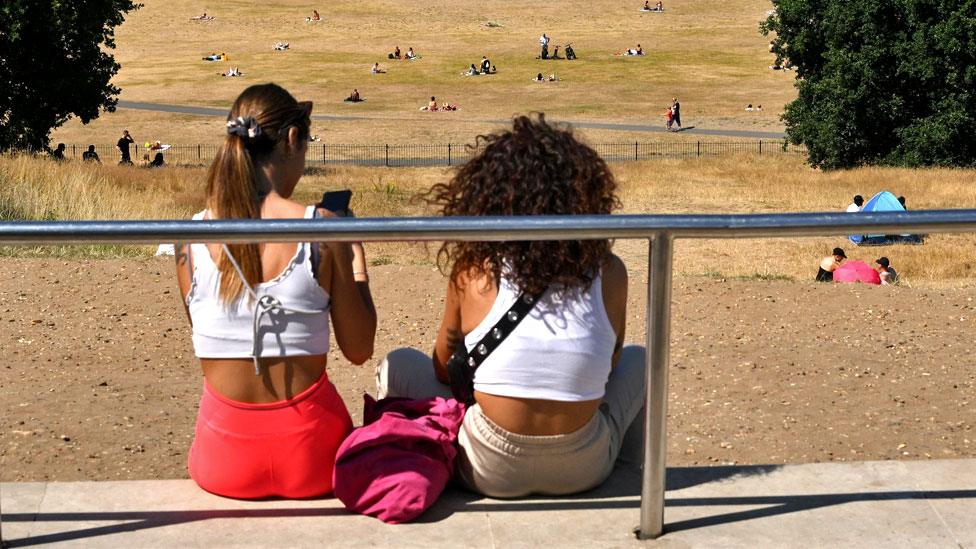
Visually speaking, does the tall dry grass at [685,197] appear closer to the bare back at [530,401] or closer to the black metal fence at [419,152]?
the black metal fence at [419,152]

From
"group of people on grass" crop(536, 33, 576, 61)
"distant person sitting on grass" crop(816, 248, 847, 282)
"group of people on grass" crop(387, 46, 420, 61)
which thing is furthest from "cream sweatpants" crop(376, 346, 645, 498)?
"group of people on grass" crop(387, 46, 420, 61)

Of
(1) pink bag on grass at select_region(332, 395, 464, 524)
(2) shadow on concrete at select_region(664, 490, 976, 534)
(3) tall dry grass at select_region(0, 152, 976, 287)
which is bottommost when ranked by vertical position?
(3) tall dry grass at select_region(0, 152, 976, 287)

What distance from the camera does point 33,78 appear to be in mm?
32375

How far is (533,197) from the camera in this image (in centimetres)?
360

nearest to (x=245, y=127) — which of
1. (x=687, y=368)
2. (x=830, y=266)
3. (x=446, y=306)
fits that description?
(x=446, y=306)

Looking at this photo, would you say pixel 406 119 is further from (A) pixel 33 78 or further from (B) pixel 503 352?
(B) pixel 503 352

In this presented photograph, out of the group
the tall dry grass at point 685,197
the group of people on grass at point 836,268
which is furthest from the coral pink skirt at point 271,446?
the group of people on grass at point 836,268

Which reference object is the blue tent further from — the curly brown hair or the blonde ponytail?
the blonde ponytail

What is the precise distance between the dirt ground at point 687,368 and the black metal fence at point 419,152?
30518 millimetres

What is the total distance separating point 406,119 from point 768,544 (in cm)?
5209

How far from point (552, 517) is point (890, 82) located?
3769cm

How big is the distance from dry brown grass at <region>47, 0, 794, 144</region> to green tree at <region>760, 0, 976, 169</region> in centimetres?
1350

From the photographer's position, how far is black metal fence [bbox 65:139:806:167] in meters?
41.8

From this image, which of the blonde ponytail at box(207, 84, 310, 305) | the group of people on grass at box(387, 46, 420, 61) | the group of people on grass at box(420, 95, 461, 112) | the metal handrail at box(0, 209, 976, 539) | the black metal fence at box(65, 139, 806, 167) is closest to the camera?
the metal handrail at box(0, 209, 976, 539)
